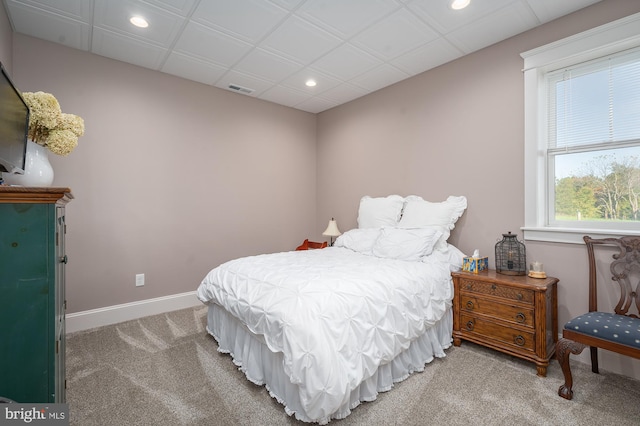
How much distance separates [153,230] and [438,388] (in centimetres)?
316

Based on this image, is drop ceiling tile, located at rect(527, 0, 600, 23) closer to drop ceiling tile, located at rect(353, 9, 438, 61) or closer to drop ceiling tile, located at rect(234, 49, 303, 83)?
drop ceiling tile, located at rect(353, 9, 438, 61)

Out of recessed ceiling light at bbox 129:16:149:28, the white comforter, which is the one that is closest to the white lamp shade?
the white comforter

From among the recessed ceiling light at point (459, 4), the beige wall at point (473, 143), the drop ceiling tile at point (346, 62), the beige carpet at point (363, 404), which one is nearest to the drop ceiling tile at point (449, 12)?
the recessed ceiling light at point (459, 4)

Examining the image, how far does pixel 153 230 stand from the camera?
3387 mm

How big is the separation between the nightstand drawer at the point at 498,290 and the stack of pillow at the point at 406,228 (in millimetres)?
318

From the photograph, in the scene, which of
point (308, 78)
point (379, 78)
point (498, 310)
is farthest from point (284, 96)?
point (498, 310)

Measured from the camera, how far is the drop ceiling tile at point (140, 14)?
2.29 metres

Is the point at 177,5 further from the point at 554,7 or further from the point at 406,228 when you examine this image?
the point at 554,7

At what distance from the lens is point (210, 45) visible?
2850 mm

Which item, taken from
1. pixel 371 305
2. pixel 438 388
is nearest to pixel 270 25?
pixel 371 305

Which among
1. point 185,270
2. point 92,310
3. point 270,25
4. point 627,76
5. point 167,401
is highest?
point 270,25

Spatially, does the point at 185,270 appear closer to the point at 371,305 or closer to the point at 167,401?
the point at 167,401

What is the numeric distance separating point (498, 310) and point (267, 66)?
3211 millimetres

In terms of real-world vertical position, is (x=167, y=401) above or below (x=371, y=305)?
below
